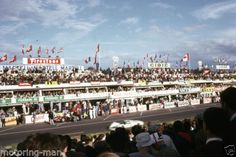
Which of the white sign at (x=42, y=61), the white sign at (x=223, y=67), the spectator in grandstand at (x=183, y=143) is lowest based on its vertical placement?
the spectator in grandstand at (x=183, y=143)

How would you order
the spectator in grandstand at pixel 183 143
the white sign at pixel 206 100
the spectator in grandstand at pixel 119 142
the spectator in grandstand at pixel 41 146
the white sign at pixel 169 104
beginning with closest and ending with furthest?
the spectator in grandstand at pixel 41 146 → the spectator in grandstand at pixel 119 142 → the spectator in grandstand at pixel 183 143 → the white sign at pixel 169 104 → the white sign at pixel 206 100

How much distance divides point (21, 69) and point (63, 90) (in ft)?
28.9

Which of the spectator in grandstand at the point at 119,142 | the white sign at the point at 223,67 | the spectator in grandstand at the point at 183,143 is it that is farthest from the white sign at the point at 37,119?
the white sign at the point at 223,67

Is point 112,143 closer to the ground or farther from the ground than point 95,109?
farther from the ground

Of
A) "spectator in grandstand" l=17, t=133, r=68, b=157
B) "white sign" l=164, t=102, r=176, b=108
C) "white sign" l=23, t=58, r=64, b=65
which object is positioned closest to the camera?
"spectator in grandstand" l=17, t=133, r=68, b=157

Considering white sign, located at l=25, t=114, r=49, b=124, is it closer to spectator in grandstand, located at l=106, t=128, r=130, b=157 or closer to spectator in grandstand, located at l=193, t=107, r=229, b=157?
spectator in grandstand, located at l=106, t=128, r=130, b=157

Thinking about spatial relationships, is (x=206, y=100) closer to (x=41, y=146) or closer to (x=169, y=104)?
(x=169, y=104)

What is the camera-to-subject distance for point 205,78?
94.9 metres

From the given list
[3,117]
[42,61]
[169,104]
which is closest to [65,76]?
[42,61]

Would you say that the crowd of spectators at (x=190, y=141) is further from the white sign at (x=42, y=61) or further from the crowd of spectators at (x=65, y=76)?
the white sign at (x=42, y=61)

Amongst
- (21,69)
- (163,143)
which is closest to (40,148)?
(163,143)

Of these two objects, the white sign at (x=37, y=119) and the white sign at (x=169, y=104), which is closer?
the white sign at (x=37, y=119)

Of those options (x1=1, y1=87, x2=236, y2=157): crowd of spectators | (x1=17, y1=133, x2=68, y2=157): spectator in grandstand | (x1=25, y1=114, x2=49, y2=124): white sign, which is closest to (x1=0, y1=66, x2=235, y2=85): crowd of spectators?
(x1=25, y1=114, x2=49, y2=124): white sign

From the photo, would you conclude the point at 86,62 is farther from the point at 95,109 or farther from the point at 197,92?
the point at 95,109
